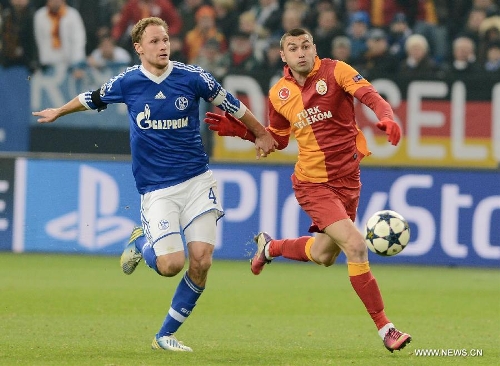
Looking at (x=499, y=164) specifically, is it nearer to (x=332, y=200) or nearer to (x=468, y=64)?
(x=468, y=64)

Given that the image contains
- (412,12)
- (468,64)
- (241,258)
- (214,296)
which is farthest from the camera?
(412,12)

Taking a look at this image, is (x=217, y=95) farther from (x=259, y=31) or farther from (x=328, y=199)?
(x=259, y=31)

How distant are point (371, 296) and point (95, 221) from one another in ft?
21.7

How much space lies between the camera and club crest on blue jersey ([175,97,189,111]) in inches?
293

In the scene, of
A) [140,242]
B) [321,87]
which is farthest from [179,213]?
Result: [321,87]

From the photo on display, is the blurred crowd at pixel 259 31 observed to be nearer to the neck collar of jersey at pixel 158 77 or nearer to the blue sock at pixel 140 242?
the blue sock at pixel 140 242

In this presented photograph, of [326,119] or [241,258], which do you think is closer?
[326,119]

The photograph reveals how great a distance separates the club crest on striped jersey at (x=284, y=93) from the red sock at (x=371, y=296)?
1456 mm

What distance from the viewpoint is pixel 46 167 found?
1374 centimetres

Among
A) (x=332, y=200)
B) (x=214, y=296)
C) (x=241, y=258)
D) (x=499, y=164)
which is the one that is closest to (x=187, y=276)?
(x=332, y=200)

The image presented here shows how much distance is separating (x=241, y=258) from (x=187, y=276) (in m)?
5.98

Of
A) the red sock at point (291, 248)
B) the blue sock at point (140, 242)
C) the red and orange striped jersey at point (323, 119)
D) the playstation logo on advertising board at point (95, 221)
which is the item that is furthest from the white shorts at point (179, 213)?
the playstation logo on advertising board at point (95, 221)

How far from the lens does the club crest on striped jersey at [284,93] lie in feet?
26.4

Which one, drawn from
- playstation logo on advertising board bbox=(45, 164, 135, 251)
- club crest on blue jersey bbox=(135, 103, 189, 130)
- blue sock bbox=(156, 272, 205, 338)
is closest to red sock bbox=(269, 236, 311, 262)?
blue sock bbox=(156, 272, 205, 338)
